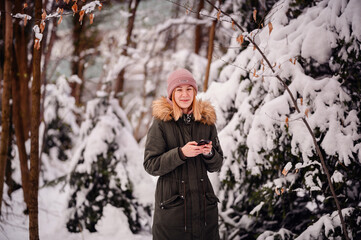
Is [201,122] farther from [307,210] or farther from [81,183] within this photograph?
[81,183]

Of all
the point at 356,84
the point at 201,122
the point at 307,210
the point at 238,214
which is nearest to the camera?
the point at 201,122

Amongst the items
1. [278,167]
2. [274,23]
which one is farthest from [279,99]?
[274,23]

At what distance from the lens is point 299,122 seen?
278 centimetres

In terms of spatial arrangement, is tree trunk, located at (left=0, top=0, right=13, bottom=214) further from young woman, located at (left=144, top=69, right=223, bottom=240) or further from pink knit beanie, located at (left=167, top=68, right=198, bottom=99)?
pink knit beanie, located at (left=167, top=68, right=198, bottom=99)

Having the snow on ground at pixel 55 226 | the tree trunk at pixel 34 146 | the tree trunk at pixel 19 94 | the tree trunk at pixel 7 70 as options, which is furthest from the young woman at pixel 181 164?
the tree trunk at pixel 19 94

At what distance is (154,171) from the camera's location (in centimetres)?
202

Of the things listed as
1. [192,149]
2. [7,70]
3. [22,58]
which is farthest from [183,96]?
[22,58]

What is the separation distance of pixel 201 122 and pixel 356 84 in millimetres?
1813

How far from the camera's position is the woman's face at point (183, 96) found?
2.14 m

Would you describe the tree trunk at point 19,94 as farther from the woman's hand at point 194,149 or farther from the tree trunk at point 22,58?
the woman's hand at point 194,149

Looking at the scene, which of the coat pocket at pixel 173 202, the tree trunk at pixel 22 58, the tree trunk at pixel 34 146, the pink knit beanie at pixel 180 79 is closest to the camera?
the coat pocket at pixel 173 202

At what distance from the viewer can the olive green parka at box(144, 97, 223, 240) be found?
202cm

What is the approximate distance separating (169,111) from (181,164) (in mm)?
449

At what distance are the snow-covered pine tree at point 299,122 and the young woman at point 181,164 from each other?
0.70m
